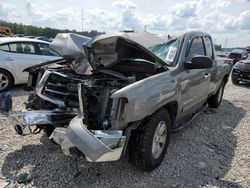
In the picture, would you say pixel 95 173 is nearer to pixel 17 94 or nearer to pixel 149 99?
pixel 149 99

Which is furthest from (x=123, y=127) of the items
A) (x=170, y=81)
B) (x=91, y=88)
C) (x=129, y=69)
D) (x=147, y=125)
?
(x=129, y=69)

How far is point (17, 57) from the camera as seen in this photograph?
334 inches

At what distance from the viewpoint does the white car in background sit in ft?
27.0

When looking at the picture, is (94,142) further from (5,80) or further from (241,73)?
(241,73)

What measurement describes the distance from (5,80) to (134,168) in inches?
221

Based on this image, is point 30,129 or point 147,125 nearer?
point 147,125

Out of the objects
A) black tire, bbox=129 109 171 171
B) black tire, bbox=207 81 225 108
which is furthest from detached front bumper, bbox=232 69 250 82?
black tire, bbox=129 109 171 171

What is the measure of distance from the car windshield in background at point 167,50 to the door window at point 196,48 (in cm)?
31

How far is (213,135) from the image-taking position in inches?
219

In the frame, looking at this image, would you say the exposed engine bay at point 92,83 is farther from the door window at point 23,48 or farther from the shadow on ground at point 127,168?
the door window at point 23,48

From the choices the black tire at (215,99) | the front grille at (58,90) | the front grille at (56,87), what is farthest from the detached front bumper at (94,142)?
the black tire at (215,99)

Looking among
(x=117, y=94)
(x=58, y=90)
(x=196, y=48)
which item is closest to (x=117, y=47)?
(x=58, y=90)

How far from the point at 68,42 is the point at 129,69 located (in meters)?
1.24

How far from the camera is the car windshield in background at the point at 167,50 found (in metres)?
4.56
